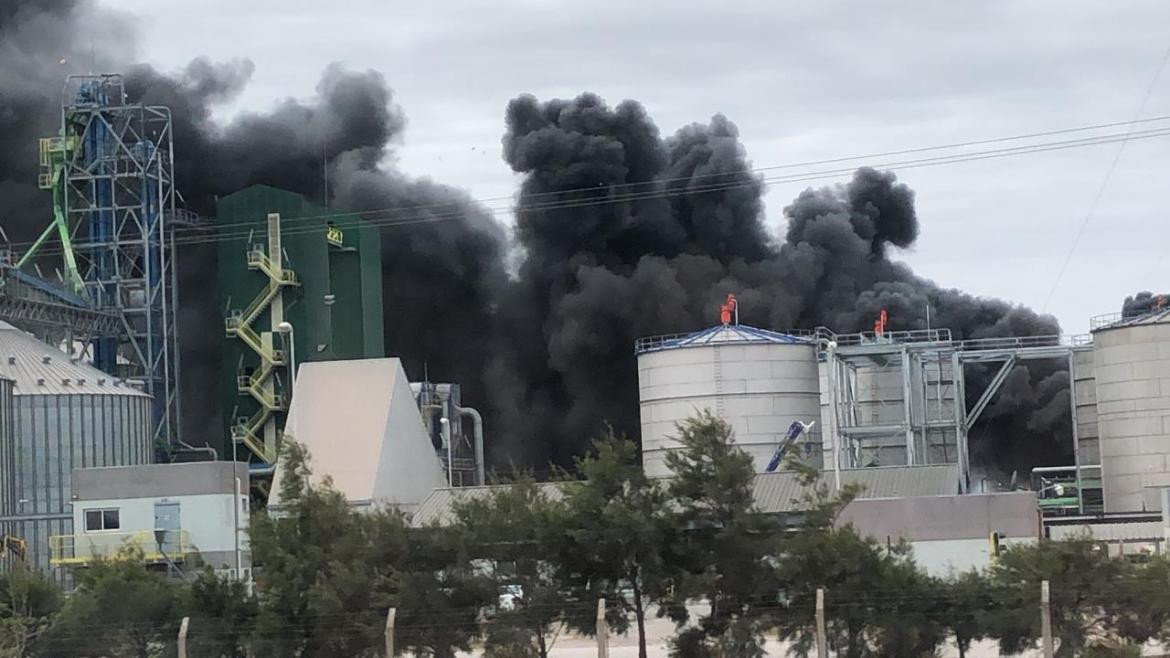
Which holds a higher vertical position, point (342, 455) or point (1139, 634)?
point (342, 455)

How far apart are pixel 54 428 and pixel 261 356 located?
15.2 m

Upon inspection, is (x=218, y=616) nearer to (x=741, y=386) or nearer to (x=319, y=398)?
(x=319, y=398)

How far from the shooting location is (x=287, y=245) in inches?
3115

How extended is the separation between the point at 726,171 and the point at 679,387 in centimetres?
2736

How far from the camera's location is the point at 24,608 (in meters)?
36.4

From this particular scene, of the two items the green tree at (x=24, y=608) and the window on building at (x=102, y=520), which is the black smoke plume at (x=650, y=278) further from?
the green tree at (x=24, y=608)

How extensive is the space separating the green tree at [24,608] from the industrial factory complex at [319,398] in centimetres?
636

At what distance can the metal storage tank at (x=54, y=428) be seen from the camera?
A: 6300 cm

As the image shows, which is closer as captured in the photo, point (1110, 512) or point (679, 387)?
point (1110, 512)

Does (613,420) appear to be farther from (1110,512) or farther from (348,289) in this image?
(1110,512)

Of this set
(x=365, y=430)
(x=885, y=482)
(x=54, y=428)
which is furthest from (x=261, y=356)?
(x=885, y=482)

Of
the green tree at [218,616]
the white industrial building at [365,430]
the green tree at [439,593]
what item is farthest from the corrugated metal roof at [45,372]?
the green tree at [439,593]

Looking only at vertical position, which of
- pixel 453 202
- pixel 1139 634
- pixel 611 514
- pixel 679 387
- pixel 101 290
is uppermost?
pixel 453 202

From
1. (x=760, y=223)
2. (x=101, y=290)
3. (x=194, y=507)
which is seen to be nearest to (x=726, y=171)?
(x=760, y=223)
